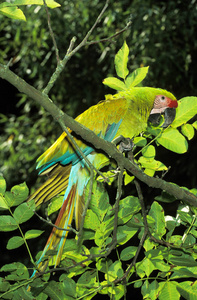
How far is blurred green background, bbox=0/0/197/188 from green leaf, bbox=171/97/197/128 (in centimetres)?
122

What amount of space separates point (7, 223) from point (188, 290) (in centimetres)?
25

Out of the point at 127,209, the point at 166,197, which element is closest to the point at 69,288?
the point at 127,209

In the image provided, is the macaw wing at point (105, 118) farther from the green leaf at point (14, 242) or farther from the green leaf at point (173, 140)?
the green leaf at point (14, 242)

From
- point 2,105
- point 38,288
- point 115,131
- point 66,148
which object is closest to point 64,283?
point 38,288

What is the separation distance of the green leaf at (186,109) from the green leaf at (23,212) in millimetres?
282

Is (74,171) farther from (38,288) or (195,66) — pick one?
(195,66)

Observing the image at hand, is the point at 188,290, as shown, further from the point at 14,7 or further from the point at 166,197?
the point at 14,7

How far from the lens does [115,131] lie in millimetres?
876

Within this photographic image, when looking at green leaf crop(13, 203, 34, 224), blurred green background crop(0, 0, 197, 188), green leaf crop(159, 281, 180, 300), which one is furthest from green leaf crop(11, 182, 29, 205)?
blurred green background crop(0, 0, 197, 188)

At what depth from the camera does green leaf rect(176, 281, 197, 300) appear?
48 cm

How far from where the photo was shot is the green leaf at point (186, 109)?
1.91 feet

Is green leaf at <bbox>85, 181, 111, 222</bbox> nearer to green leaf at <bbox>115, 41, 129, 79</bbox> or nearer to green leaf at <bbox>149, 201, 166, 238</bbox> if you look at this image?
green leaf at <bbox>149, 201, 166, 238</bbox>

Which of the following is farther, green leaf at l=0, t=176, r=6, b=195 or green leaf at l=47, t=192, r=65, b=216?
green leaf at l=47, t=192, r=65, b=216

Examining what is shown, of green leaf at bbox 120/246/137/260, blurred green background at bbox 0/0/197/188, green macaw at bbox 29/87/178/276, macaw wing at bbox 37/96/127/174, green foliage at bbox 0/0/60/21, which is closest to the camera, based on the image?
green foliage at bbox 0/0/60/21
